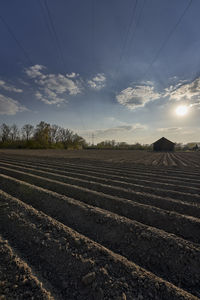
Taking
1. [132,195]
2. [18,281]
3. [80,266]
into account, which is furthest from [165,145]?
[18,281]

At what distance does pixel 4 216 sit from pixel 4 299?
1.85 metres

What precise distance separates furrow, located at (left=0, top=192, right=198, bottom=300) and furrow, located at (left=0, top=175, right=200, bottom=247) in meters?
0.80

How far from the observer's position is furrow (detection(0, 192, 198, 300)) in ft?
4.70

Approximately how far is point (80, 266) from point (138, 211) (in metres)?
1.88

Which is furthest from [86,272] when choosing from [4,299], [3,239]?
[3,239]

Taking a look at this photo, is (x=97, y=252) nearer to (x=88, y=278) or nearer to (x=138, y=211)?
(x=88, y=278)

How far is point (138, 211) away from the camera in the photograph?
3.18 metres

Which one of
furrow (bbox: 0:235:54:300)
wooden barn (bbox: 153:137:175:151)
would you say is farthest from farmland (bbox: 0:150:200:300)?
wooden barn (bbox: 153:137:175:151)

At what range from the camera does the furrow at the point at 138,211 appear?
2.56 meters

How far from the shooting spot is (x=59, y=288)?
147 cm

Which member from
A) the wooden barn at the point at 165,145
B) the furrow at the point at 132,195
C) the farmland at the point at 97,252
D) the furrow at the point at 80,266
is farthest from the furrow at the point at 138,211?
the wooden barn at the point at 165,145

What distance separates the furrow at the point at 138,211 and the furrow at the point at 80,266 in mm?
805

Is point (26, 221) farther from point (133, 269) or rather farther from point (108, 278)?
point (133, 269)

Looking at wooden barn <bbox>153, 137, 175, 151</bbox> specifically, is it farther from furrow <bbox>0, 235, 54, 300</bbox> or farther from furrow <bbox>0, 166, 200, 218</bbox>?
furrow <bbox>0, 235, 54, 300</bbox>
